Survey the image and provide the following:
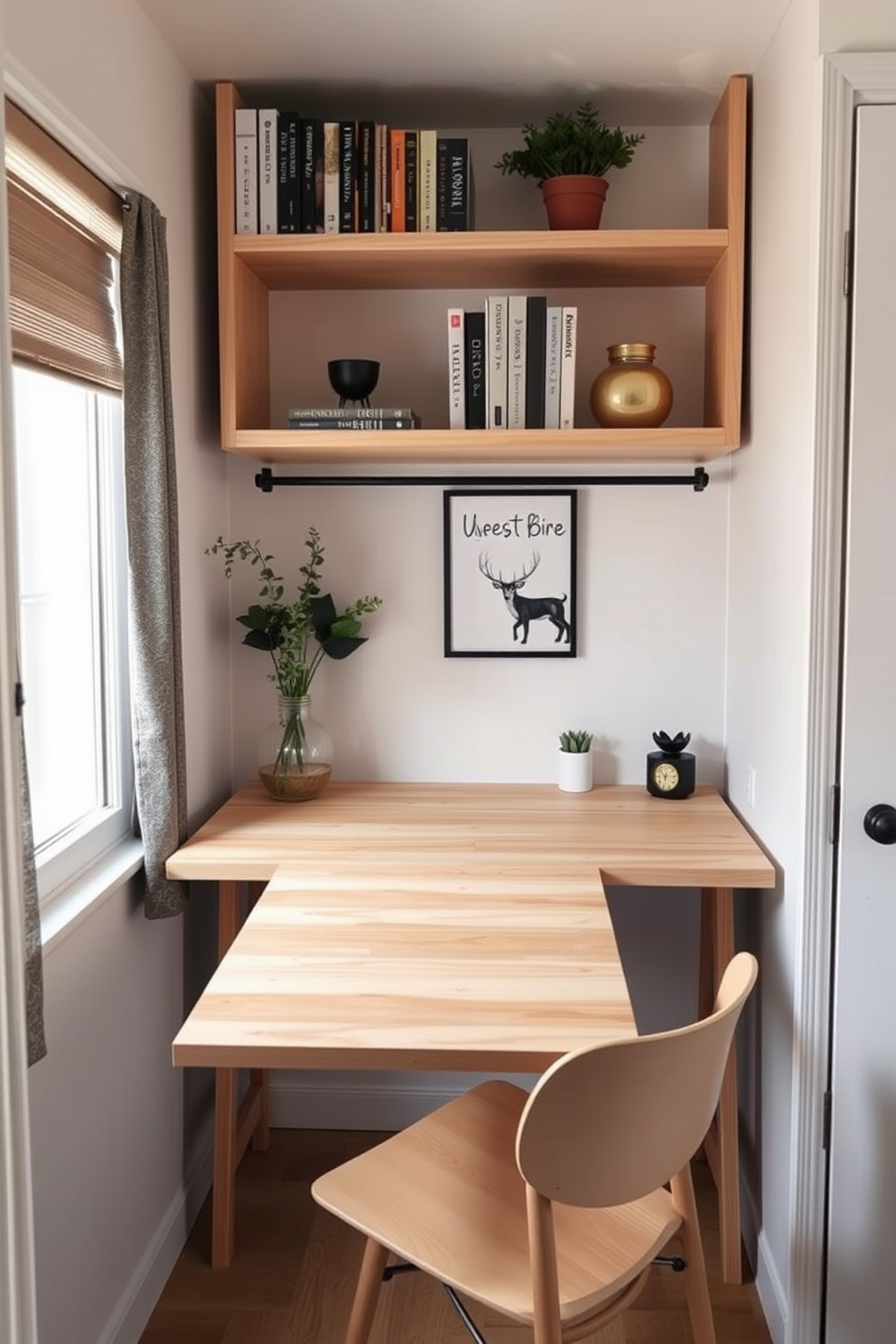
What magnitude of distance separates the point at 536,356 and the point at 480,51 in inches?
22.4

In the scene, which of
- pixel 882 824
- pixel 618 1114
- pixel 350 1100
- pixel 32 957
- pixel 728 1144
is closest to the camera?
pixel 618 1114

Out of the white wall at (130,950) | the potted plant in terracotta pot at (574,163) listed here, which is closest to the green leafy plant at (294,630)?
the white wall at (130,950)

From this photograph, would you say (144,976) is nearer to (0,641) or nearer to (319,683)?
(319,683)

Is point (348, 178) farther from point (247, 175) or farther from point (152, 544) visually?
point (152, 544)

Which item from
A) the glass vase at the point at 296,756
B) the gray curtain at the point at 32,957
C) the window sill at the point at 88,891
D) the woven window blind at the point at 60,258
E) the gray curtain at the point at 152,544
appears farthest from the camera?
the glass vase at the point at 296,756

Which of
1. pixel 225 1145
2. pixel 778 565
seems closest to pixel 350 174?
pixel 778 565

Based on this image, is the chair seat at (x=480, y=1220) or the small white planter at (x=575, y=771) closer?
the chair seat at (x=480, y=1220)

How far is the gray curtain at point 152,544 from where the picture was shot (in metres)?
2.02

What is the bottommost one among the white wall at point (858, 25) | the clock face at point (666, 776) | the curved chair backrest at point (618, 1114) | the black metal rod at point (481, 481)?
the curved chair backrest at point (618, 1114)

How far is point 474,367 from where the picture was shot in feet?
7.95

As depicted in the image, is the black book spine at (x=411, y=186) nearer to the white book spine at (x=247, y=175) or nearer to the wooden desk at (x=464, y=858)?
the white book spine at (x=247, y=175)

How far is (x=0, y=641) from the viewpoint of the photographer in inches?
40.9

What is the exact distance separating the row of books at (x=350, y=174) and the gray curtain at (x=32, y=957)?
1338mm

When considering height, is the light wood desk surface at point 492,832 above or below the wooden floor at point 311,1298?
above
